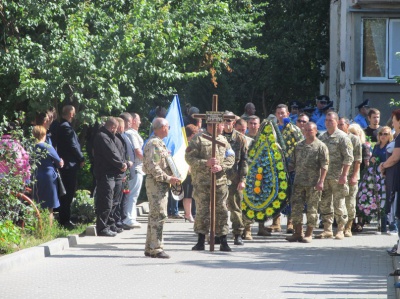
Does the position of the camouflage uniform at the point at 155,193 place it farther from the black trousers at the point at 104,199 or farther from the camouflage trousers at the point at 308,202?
the camouflage trousers at the point at 308,202

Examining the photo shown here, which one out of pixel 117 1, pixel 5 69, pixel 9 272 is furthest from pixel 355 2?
pixel 9 272

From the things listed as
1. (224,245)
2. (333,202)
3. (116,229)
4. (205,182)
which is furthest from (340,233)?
(116,229)

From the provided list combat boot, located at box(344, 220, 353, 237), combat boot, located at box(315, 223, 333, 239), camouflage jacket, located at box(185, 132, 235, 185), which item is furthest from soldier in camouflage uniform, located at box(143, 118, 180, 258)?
combat boot, located at box(344, 220, 353, 237)

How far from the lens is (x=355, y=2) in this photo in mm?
30156

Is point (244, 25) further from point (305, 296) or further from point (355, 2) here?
point (305, 296)

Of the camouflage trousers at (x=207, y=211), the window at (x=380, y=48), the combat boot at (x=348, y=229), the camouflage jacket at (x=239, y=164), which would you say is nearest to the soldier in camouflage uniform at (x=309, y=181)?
the camouflage jacket at (x=239, y=164)

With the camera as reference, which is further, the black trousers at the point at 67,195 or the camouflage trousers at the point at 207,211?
the black trousers at the point at 67,195

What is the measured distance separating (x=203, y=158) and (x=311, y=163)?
2242mm

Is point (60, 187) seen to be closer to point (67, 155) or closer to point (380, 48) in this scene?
point (67, 155)

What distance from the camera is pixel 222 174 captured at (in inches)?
618

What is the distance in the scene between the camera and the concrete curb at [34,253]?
42.2ft

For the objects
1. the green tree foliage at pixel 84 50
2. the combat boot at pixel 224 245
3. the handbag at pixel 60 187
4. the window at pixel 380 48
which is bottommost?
the combat boot at pixel 224 245

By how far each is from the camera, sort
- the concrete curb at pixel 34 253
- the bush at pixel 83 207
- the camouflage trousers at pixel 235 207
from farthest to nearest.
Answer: the bush at pixel 83 207 → the camouflage trousers at pixel 235 207 → the concrete curb at pixel 34 253

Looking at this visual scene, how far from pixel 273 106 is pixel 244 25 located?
58.9ft
